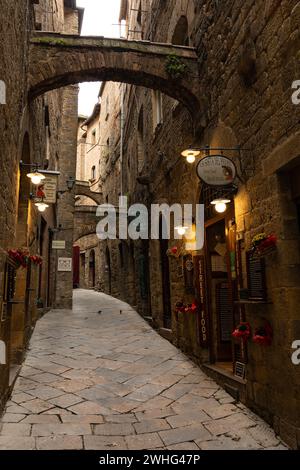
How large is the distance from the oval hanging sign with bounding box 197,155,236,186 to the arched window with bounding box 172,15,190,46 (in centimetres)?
434

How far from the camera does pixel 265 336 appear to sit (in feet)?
12.1

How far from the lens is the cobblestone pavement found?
3402mm

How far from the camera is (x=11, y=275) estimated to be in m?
4.05

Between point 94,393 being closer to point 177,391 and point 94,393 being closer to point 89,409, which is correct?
point 89,409

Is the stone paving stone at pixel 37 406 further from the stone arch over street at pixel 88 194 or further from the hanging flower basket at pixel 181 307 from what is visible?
the stone arch over street at pixel 88 194

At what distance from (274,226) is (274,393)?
169cm

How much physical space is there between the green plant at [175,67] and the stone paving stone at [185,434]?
540cm

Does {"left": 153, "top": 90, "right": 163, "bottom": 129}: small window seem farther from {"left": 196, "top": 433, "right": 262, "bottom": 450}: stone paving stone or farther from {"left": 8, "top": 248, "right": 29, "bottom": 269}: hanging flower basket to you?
{"left": 196, "top": 433, "right": 262, "bottom": 450}: stone paving stone

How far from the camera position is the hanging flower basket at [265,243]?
11.8ft

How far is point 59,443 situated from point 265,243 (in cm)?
271

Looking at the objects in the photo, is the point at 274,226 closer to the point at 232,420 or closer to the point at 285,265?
the point at 285,265

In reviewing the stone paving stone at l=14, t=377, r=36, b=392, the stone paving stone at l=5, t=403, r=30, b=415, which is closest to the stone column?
the stone paving stone at l=14, t=377, r=36, b=392

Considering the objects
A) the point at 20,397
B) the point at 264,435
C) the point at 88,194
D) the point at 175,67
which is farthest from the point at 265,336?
the point at 88,194
